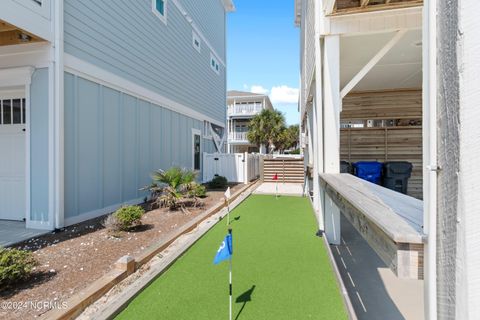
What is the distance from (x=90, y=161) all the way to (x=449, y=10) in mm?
6320

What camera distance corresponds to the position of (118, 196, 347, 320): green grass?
2652mm

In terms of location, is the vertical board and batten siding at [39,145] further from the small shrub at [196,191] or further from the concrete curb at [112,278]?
the small shrub at [196,191]

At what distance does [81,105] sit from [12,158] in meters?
1.89

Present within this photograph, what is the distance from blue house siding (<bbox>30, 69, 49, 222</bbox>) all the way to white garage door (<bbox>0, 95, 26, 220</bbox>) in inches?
34.3

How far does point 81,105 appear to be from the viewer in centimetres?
557

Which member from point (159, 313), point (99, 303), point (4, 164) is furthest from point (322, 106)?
point (4, 164)

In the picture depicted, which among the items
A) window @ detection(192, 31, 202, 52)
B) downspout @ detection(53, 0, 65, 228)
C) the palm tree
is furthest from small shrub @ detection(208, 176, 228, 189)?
the palm tree

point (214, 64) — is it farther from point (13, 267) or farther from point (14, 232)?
point (13, 267)

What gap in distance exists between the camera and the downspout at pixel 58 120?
489 centimetres

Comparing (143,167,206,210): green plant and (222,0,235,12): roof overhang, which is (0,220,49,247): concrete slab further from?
(222,0,235,12): roof overhang

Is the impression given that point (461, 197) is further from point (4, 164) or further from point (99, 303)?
point (4, 164)

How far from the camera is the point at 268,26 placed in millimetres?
16750

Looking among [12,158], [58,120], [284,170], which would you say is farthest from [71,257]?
[284,170]

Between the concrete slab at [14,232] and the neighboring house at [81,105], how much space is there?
184mm
